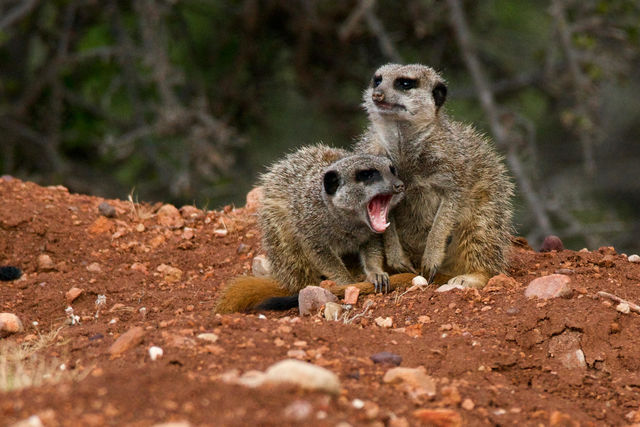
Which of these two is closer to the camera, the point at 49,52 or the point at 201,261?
the point at 201,261

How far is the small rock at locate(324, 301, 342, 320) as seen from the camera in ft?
13.2

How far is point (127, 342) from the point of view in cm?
327

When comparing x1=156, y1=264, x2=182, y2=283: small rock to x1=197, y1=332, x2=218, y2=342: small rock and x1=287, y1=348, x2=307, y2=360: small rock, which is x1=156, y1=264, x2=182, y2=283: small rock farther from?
x1=287, y1=348, x2=307, y2=360: small rock

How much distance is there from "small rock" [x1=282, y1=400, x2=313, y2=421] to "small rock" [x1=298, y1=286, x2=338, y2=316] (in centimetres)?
180

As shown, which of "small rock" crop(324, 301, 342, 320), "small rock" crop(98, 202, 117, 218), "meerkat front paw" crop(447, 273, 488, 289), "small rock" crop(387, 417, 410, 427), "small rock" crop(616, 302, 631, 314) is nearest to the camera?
"small rock" crop(387, 417, 410, 427)

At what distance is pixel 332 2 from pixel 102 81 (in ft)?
8.19

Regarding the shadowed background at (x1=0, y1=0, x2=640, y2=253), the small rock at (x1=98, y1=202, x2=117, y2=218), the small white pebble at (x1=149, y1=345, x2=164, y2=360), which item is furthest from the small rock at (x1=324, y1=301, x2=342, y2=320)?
the shadowed background at (x1=0, y1=0, x2=640, y2=253)

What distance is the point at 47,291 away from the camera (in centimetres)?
471

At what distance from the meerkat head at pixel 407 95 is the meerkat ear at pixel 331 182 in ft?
1.29

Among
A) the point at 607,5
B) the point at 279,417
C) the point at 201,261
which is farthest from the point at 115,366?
the point at 607,5

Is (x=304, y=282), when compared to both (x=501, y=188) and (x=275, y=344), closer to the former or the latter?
(x=501, y=188)

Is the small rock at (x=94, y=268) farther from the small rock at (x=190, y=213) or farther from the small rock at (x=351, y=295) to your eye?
the small rock at (x=351, y=295)

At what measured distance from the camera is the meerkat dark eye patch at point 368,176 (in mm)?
4496

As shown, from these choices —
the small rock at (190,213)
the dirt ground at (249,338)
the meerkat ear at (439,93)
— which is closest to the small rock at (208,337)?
the dirt ground at (249,338)
